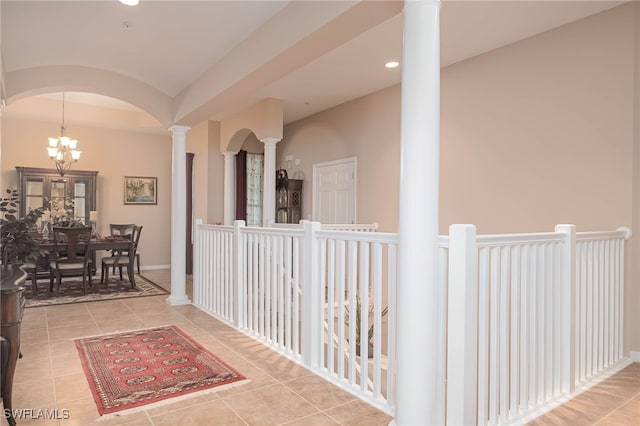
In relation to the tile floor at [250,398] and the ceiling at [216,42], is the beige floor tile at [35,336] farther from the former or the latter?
the ceiling at [216,42]

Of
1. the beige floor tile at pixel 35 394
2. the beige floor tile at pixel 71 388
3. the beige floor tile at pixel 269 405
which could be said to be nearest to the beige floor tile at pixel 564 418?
the beige floor tile at pixel 269 405

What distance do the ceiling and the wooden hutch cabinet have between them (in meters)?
3.05

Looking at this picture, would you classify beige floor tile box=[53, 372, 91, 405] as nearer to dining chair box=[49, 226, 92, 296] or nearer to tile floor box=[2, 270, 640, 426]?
tile floor box=[2, 270, 640, 426]

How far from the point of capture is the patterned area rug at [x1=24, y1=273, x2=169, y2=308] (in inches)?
206

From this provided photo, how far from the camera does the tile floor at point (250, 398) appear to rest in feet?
7.35

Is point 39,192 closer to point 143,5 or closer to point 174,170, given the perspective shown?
point 174,170

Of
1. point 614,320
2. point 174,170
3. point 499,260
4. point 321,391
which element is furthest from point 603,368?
point 174,170

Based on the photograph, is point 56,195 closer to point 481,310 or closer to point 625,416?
point 481,310

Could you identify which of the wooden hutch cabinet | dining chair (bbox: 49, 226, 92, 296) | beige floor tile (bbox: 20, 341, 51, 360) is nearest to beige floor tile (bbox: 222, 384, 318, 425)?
beige floor tile (bbox: 20, 341, 51, 360)

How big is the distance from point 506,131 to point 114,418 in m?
4.15

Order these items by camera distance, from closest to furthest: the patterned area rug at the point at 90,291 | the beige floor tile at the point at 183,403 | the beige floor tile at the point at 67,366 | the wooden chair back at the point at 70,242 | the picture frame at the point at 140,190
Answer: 1. the beige floor tile at the point at 183,403
2. the beige floor tile at the point at 67,366
3. the patterned area rug at the point at 90,291
4. the wooden chair back at the point at 70,242
5. the picture frame at the point at 140,190

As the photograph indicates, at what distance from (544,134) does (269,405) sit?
344cm

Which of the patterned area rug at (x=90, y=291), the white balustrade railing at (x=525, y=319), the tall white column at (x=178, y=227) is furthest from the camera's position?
the patterned area rug at (x=90, y=291)

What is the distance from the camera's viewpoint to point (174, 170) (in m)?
5.20
